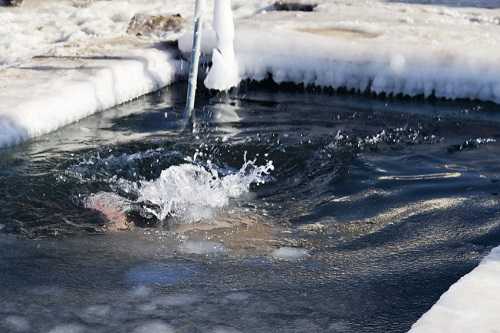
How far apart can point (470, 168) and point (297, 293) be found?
2.45 metres

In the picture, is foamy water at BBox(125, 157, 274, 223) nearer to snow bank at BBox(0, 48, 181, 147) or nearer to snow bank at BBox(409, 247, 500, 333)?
snow bank at BBox(0, 48, 181, 147)

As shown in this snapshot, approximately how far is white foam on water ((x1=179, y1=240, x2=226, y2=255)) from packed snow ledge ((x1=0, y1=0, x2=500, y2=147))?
2151 mm

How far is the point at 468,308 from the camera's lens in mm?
3490

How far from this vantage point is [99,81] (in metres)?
7.53

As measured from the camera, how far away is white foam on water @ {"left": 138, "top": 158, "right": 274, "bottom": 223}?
5199 mm

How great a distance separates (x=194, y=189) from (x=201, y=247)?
882mm

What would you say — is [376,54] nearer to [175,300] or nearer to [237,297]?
[237,297]

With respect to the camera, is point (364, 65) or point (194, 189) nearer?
point (194, 189)

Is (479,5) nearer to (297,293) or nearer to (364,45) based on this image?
(364,45)

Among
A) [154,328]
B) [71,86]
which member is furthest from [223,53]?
[154,328]

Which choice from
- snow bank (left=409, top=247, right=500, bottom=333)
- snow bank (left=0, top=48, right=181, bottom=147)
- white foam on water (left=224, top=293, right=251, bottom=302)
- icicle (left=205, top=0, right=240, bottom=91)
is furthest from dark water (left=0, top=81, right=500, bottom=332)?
icicle (left=205, top=0, right=240, bottom=91)

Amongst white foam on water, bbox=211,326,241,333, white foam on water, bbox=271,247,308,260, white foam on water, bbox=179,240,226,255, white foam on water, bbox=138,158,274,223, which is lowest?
white foam on water, bbox=211,326,241,333

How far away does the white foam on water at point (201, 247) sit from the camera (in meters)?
4.57

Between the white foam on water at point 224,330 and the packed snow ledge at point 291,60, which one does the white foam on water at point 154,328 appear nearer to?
the white foam on water at point 224,330
